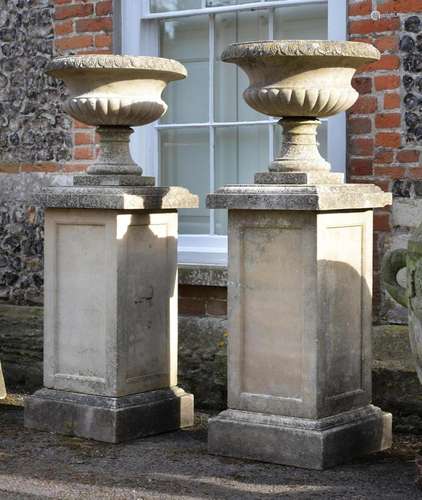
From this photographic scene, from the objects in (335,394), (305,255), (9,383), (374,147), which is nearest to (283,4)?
(374,147)

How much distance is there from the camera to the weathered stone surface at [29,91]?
7801 mm

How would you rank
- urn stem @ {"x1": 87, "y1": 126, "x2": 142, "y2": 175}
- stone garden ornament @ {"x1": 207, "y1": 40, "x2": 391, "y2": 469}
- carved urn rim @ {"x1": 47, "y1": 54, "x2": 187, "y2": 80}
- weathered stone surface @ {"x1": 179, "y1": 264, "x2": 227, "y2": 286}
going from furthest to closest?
weathered stone surface @ {"x1": 179, "y1": 264, "x2": 227, "y2": 286} → urn stem @ {"x1": 87, "y1": 126, "x2": 142, "y2": 175} → carved urn rim @ {"x1": 47, "y1": 54, "x2": 187, "y2": 80} → stone garden ornament @ {"x1": 207, "y1": 40, "x2": 391, "y2": 469}

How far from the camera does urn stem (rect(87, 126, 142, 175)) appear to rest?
619 cm

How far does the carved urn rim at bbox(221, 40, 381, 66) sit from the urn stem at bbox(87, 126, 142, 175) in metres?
0.99

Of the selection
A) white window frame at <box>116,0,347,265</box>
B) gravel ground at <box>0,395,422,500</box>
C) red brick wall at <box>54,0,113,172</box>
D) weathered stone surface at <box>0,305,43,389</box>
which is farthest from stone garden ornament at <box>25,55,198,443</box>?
red brick wall at <box>54,0,113,172</box>

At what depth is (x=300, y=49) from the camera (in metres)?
5.32

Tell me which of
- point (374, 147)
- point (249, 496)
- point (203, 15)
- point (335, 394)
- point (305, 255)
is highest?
point (203, 15)

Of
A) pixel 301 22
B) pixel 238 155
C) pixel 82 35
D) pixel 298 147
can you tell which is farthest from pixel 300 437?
pixel 82 35

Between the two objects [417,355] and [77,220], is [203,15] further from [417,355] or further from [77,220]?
[417,355]

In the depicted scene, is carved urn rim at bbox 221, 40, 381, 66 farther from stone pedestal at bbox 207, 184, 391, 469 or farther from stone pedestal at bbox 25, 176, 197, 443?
stone pedestal at bbox 25, 176, 197, 443

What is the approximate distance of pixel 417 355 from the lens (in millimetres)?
5059

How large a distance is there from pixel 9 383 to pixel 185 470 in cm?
262

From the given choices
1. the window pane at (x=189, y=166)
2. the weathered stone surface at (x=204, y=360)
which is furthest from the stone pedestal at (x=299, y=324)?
the window pane at (x=189, y=166)

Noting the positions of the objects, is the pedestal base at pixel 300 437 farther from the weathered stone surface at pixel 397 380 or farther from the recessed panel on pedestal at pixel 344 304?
the weathered stone surface at pixel 397 380
